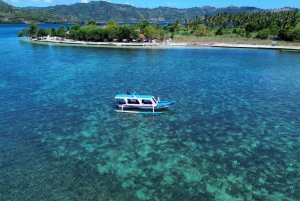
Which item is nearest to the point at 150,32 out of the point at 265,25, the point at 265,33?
the point at 265,33

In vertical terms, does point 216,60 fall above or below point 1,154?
above

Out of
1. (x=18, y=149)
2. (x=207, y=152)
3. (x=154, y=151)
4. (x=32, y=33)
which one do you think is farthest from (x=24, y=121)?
(x=32, y=33)

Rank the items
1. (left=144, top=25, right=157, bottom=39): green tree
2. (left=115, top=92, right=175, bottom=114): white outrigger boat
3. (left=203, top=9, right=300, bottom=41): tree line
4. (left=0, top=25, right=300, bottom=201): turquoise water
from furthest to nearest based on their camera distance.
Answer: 1. (left=144, top=25, right=157, bottom=39): green tree
2. (left=203, top=9, right=300, bottom=41): tree line
3. (left=115, top=92, right=175, bottom=114): white outrigger boat
4. (left=0, top=25, right=300, bottom=201): turquoise water

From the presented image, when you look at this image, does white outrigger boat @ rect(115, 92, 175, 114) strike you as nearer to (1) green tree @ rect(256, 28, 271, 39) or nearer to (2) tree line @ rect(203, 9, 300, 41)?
(2) tree line @ rect(203, 9, 300, 41)

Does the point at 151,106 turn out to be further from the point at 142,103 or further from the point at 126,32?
the point at 126,32

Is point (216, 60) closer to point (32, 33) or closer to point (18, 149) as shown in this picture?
point (18, 149)

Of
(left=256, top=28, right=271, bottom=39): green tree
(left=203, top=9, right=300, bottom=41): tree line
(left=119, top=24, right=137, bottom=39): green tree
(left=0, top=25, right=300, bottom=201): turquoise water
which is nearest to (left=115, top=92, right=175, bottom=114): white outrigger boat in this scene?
(left=0, top=25, right=300, bottom=201): turquoise water

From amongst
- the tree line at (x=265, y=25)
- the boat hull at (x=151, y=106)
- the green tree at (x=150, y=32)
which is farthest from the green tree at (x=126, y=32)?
the boat hull at (x=151, y=106)

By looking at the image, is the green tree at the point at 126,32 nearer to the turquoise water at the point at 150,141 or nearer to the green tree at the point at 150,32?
the green tree at the point at 150,32
